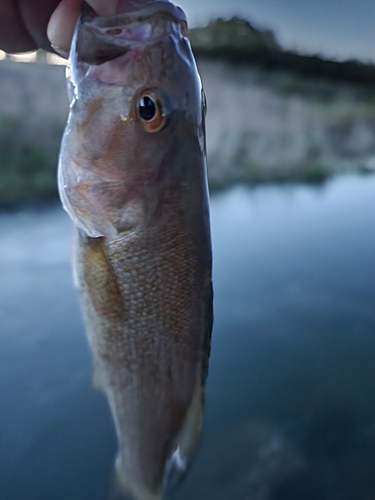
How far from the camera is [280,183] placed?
379 cm

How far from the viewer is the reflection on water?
2.04 m

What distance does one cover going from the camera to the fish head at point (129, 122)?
0.69 metres

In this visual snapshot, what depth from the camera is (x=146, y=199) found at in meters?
0.72

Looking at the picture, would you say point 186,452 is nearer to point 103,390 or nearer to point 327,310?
point 103,390

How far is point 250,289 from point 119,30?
2.40 metres

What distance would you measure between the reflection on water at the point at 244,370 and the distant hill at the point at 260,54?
92 centimetres

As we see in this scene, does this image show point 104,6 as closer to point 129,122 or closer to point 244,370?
point 129,122

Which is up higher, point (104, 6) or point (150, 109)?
point (104, 6)

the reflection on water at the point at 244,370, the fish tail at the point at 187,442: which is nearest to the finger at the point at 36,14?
the fish tail at the point at 187,442

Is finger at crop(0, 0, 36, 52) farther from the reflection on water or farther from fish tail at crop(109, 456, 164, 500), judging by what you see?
the reflection on water

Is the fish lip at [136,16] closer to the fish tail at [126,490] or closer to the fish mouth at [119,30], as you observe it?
the fish mouth at [119,30]

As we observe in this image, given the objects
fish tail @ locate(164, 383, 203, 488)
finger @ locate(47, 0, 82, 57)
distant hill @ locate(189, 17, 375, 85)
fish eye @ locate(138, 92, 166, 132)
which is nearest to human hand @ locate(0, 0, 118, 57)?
finger @ locate(47, 0, 82, 57)

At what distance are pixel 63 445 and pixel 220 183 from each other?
204 cm

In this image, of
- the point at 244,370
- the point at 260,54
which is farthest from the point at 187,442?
the point at 260,54
